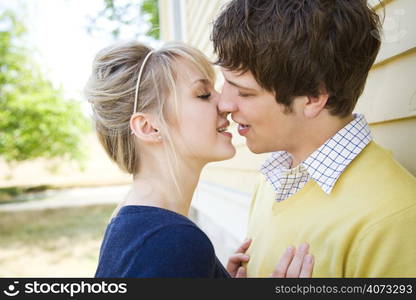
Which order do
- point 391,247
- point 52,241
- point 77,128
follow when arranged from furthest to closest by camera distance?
point 77,128, point 52,241, point 391,247

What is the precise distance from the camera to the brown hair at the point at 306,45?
1.57m

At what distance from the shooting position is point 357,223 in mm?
1352

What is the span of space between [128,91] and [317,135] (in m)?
0.74

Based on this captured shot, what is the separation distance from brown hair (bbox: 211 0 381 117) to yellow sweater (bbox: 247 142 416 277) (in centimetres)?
28

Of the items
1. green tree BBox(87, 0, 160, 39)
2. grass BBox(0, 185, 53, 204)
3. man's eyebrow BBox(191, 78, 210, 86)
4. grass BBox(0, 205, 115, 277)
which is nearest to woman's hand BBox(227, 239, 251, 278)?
man's eyebrow BBox(191, 78, 210, 86)

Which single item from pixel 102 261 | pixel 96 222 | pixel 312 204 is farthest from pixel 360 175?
pixel 96 222

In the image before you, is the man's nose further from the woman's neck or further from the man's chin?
the woman's neck

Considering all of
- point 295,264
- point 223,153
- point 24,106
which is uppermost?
point 223,153

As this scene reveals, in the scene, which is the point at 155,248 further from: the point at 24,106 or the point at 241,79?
the point at 24,106

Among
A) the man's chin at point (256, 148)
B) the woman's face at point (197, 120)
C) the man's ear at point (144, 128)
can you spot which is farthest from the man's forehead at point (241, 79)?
the man's ear at point (144, 128)

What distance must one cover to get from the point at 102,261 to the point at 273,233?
0.64 meters

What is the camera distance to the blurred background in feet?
5.91

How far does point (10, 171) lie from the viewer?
50.2 ft

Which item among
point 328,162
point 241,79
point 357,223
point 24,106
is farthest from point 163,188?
point 24,106
